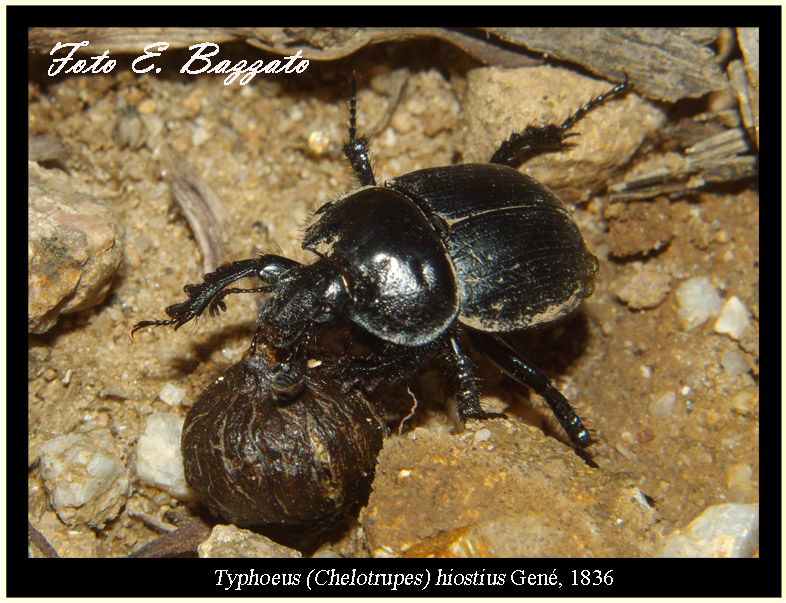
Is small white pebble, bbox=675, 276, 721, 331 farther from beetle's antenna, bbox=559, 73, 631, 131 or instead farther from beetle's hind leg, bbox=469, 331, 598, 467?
beetle's antenna, bbox=559, 73, 631, 131

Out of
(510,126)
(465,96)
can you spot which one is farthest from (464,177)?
(465,96)

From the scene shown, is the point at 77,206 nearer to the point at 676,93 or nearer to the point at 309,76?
the point at 309,76

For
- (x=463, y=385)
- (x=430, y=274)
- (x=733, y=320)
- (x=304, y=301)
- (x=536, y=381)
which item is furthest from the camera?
(x=733, y=320)

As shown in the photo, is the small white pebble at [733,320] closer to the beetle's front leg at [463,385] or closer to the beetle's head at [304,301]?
the beetle's front leg at [463,385]

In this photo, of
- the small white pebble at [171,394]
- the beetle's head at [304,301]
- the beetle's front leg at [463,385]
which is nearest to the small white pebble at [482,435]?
the beetle's front leg at [463,385]

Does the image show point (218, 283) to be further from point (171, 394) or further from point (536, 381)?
point (536, 381)

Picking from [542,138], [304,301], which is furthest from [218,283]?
[542,138]

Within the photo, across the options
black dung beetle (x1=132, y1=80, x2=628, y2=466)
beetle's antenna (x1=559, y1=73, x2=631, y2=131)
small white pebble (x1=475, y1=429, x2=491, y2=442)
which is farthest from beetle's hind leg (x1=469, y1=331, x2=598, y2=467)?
beetle's antenna (x1=559, y1=73, x2=631, y2=131)
